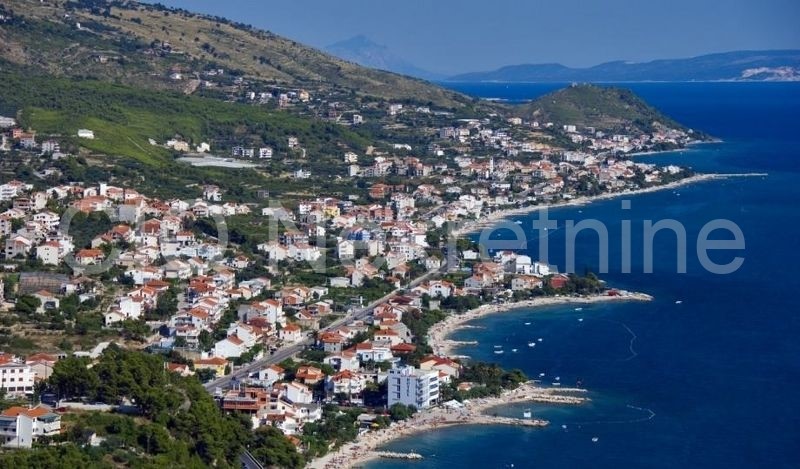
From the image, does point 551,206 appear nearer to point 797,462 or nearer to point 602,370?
point 602,370

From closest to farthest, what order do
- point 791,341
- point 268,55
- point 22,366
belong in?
point 22,366 < point 791,341 < point 268,55

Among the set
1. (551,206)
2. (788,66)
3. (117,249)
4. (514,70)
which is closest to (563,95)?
(551,206)

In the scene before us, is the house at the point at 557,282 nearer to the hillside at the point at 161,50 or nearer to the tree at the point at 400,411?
the tree at the point at 400,411

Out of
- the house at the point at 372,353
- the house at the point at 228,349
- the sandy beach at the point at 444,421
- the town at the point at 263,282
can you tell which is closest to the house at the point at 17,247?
the town at the point at 263,282

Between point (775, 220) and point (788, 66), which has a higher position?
point (788, 66)

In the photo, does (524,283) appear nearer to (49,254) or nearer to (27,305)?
(49,254)

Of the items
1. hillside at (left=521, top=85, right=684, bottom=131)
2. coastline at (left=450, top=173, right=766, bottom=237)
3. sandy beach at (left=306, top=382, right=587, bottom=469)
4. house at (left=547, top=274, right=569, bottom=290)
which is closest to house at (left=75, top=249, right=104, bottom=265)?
house at (left=547, top=274, right=569, bottom=290)

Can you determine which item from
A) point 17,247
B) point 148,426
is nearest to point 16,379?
point 148,426

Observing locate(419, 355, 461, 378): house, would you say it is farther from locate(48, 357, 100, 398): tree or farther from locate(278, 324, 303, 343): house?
locate(48, 357, 100, 398): tree
